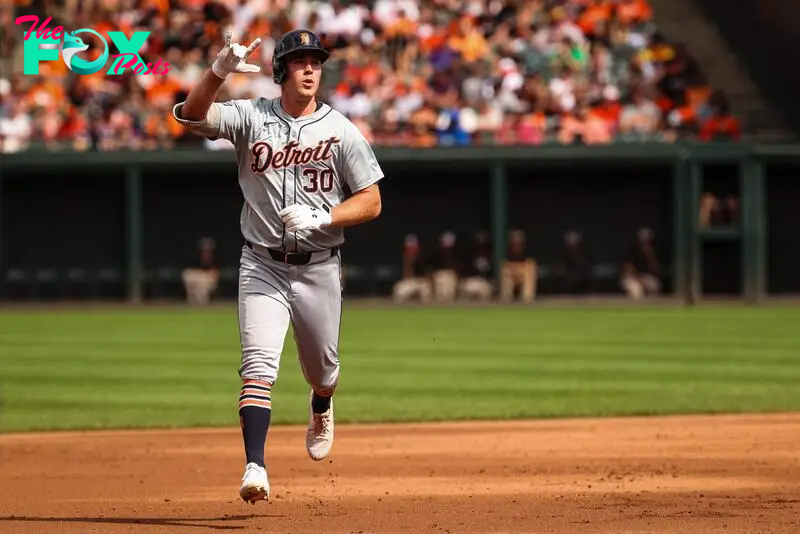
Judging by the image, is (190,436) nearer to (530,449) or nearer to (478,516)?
(530,449)

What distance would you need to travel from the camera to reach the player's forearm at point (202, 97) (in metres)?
5.95

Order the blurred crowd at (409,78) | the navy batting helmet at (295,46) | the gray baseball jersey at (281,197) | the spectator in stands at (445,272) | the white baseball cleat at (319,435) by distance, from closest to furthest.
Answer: the navy batting helmet at (295,46) → the gray baseball jersey at (281,197) → the white baseball cleat at (319,435) → the blurred crowd at (409,78) → the spectator in stands at (445,272)

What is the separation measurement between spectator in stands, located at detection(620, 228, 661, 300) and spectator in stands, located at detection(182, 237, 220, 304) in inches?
278

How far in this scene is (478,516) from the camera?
19.9ft

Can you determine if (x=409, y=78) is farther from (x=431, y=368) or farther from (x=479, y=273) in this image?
(x=431, y=368)

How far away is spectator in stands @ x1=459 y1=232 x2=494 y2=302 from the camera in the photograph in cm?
2533

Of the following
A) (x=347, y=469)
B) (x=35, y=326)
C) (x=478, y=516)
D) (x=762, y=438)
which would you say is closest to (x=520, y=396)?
(x=762, y=438)

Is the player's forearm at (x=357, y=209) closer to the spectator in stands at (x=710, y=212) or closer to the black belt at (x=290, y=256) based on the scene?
the black belt at (x=290, y=256)

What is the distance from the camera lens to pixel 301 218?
19.1ft

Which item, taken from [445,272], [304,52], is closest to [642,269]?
[445,272]

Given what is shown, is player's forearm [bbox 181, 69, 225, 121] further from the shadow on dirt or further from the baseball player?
the shadow on dirt

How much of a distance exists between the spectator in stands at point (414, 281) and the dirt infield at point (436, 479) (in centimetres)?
1527

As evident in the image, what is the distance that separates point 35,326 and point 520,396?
401 inches

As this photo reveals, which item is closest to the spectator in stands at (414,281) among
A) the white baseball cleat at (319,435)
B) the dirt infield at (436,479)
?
the dirt infield at (436,479)
